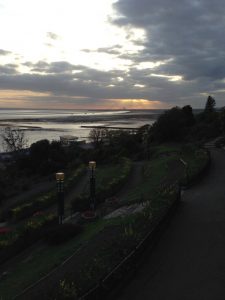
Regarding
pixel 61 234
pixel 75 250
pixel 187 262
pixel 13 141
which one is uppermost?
pixel 187 262

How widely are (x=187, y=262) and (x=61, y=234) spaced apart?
19.2ft

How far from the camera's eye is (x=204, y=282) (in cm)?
948

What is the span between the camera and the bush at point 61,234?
14.6 metres

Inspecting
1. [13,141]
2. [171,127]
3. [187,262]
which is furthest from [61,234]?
[13,141]

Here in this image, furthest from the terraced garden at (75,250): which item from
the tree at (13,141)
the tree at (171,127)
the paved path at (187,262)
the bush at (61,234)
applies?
the tree at (13,141)

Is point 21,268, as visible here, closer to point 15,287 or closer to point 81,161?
point 15,287

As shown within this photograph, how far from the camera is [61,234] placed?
1479 centimetres

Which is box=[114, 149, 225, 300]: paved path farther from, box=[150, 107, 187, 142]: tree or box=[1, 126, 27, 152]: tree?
box=[1, 126, 27, 152]: tree

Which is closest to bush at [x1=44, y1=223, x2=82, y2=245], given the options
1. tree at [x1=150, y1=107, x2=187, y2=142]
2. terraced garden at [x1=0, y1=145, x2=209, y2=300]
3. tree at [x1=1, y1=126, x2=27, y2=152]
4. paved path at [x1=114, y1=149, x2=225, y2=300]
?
terraced garden at [x1=0, y1=145, x2=209, y2=300]

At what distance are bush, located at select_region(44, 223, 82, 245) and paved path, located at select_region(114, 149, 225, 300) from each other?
3.94m

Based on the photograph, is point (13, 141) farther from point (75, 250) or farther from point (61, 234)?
point (75, 250)

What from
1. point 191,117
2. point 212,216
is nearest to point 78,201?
point 212,216

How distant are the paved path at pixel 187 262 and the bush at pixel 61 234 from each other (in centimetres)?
394

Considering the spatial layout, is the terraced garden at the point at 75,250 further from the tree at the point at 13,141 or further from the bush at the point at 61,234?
the tree at the point at 13,141
